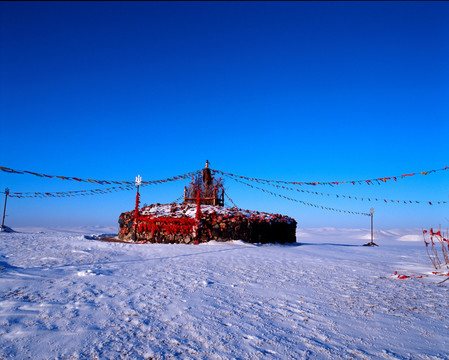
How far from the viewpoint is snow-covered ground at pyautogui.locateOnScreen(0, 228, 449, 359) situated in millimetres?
2420

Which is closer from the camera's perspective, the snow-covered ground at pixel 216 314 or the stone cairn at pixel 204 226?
the snow-covered ground at pixel 216 314

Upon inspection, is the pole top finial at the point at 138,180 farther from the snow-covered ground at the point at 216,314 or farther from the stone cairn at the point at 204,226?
the snow-covered ground at the point at 216,314

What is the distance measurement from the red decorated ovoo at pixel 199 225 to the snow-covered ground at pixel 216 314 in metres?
6.38

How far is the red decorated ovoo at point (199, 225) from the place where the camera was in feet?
40.8

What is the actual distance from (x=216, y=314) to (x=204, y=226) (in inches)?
361

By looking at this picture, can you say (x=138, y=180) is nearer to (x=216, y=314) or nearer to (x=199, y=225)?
(x=199, y=225)

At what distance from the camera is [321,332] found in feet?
9.21

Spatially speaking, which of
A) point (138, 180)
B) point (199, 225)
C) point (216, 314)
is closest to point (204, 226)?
point (199, 225)

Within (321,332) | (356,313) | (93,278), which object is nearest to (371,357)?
(321,332)

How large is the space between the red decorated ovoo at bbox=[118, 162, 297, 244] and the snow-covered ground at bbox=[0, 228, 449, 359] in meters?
6.38

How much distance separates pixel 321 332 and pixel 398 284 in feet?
10.6

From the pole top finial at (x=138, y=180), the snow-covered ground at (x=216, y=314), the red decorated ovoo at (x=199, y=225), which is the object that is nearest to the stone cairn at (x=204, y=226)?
the red decorated ovoo at (x=199, y=225)

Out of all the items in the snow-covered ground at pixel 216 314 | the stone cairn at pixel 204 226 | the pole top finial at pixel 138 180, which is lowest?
the snow-covered ground at pixel 216 314

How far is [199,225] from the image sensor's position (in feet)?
40.4
